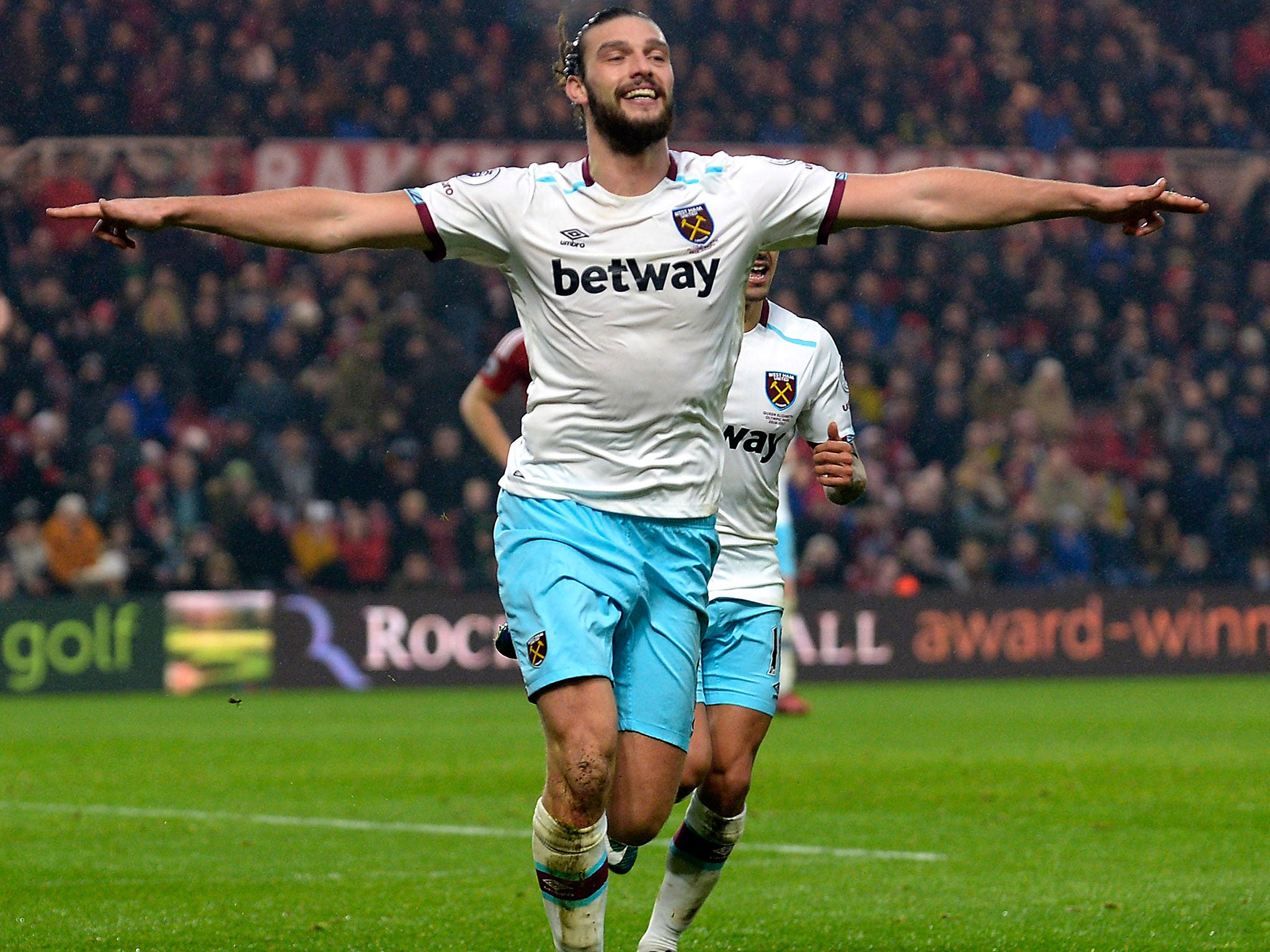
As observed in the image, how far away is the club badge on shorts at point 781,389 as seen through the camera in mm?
6512

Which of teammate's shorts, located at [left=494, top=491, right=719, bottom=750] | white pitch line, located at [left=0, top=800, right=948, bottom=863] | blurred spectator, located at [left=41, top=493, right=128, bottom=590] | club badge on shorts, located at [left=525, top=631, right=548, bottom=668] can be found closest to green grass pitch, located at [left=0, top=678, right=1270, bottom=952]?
white pitch line, located at [left=0, top=800, right=948, bottom=863]

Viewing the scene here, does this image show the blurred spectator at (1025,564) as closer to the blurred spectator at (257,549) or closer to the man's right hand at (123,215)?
the blurred spectator at (257,549)

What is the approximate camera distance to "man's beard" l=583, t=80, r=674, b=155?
196 inches

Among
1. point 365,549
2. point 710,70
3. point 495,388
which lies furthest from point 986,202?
point 710,70

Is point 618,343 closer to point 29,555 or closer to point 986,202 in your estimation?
point 986,202

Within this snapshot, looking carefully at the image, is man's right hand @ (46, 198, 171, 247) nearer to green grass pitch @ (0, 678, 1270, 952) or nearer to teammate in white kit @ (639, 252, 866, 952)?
teammate in white kit @ (639, 252, 866, 952)

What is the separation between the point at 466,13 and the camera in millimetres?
23484

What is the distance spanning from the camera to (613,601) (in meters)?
5.02

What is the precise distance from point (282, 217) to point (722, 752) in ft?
7.47

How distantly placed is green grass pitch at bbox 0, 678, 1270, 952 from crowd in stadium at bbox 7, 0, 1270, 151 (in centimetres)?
872

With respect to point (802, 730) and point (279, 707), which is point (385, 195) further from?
point (279, 707)

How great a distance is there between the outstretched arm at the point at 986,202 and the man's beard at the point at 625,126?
0.51 metres

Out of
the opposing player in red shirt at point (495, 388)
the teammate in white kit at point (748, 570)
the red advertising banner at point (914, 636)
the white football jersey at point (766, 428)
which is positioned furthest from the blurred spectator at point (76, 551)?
the white football jersey at point (766, 428)

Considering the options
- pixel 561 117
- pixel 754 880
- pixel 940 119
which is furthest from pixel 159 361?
pixel 754 880
